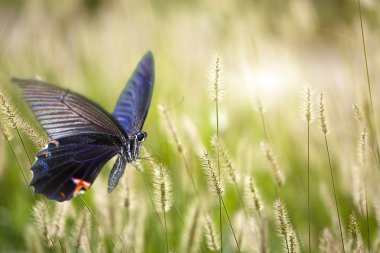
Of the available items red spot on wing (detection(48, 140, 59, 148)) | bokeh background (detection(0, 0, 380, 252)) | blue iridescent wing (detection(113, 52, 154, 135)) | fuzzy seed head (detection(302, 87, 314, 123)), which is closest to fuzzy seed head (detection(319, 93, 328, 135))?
fuzzy seed head (detection(302, 87, 314, 123))

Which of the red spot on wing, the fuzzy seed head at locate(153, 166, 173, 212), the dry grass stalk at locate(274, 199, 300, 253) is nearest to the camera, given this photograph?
the dry grass stalk at locate(274, 199, 300, 253)

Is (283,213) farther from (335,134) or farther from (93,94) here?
(93,94)

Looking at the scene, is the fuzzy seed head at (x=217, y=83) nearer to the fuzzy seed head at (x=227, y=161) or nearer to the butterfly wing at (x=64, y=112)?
the fuzzy seed head at (x=227, y=161)

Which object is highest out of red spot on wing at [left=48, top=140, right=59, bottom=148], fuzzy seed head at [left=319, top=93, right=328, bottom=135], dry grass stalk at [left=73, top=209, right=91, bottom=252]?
fuzzy seed head at [left=319, top=93, right=328, bottom=135]

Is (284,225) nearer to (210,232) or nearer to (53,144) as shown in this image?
(210,232)

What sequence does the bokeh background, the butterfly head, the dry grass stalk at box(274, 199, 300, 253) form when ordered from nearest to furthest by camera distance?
the dry grass stalk at box(274, 199, 300, 253) < the butterfly head < the bokeh background

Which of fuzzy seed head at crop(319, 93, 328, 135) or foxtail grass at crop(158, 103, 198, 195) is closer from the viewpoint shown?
fuzzy seed head at crop(319, 93, 328, 135)

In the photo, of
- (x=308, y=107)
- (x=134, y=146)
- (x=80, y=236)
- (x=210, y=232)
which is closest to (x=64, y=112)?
(x=134, y=146)

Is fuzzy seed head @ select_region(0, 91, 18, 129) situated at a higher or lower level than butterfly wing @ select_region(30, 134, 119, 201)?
higher

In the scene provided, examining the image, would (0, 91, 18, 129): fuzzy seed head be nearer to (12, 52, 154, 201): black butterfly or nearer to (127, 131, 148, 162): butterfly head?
(12, 52, 154, 201): black butterfly
